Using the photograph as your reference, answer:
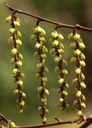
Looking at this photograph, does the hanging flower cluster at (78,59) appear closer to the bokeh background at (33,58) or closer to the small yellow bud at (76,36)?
the small yellow bud at (76,36)

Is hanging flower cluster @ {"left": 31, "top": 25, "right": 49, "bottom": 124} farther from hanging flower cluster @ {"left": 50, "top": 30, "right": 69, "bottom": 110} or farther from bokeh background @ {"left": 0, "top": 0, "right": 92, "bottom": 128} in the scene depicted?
bokeh background @ {"left": 0, "top": 0, "right": 92, "bottom": 128}

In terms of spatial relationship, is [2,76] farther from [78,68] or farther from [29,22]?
[78,68]

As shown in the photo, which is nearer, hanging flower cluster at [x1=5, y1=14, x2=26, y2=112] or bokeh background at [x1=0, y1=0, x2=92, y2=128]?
hanging flower cluster at [x1=5, y1=14, x2=26, y2=112]

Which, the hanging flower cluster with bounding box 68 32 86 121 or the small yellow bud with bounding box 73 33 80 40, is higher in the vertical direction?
the small yellow bud with bounding box 73 33 80 40

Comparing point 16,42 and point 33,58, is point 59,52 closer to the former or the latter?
point 16,42

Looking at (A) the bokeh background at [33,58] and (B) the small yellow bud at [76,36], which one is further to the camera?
(A) the bokeh background at [33,58]

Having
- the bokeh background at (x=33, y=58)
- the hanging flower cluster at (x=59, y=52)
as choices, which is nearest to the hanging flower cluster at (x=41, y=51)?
the hanging flower cluster at (x=59, y=52)

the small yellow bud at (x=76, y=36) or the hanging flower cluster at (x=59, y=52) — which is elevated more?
the small yellow bud at (x=76, y=36)

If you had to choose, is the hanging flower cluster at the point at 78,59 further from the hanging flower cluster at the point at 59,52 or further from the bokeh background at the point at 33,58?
the bokeh background at the point at 33,58

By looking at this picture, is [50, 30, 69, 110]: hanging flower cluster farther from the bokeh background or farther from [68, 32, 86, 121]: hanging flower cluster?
the bokeh background

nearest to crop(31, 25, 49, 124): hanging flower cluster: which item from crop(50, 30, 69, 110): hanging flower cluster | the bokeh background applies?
crop(50, 30, 69, 110): hanging flower cluster
